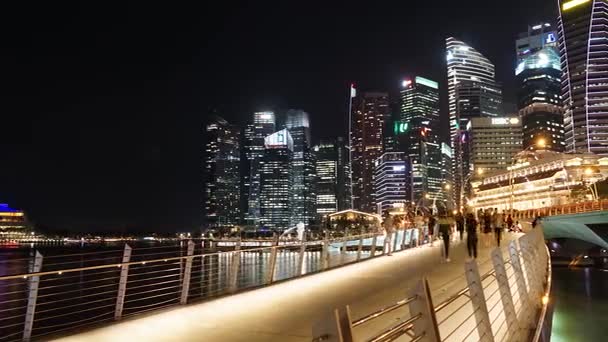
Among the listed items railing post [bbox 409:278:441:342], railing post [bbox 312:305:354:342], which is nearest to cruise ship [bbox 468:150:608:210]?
railing post [bbox 409:278:441:342]

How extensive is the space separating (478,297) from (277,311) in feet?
15.1

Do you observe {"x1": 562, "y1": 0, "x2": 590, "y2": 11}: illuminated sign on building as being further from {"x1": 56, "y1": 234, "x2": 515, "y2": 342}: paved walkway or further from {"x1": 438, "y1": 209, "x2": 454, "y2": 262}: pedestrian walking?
{"x1": 56, "y1": 234, "x2": 515, "y2": 342}: paved walkway

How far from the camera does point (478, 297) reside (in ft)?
15.6

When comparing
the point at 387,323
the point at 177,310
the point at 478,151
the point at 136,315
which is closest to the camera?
the point at 387,323

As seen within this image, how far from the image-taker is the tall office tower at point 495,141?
19400cm

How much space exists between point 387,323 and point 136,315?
394 cm

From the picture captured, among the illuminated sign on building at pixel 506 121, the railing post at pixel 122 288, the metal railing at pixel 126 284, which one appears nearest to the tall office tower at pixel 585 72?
the illuminated sign on building at pixel 506 121

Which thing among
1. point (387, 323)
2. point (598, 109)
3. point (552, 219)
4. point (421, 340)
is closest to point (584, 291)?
point (552, 219)

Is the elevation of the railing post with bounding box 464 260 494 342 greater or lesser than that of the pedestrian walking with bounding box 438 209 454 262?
lesser

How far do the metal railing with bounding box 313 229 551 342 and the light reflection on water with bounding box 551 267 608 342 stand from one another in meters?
12.6

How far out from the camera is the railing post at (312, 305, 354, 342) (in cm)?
249

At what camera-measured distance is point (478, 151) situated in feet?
644

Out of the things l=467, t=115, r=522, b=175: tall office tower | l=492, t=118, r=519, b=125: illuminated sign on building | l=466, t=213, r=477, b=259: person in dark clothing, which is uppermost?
l=492, t=118, r=519, b=125: illuminated sign on building

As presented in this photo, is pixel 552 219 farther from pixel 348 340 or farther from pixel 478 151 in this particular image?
pixel 478 151
